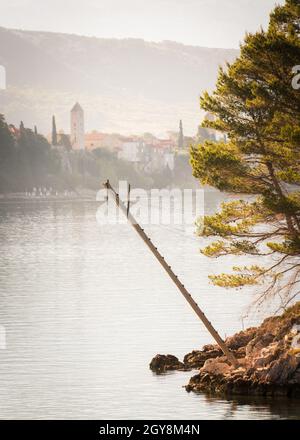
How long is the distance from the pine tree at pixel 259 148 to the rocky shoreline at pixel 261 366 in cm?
118

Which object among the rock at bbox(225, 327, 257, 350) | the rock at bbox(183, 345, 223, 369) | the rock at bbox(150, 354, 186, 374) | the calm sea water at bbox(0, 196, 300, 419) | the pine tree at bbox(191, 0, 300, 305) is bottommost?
the calm sea water at bbox(0, 196, 300, 419)

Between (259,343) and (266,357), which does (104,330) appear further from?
(266,357)

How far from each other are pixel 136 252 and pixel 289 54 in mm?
71428

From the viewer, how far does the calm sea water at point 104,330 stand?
34062 millimetres

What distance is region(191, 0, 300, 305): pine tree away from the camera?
3556 cm

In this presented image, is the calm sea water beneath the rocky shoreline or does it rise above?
beneath

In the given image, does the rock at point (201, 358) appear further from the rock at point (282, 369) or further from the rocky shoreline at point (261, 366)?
the rock at point (282, 369)

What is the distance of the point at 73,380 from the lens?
129ft

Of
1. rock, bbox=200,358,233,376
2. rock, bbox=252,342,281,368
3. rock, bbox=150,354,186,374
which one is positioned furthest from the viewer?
rock, bbox=150,354,186,374

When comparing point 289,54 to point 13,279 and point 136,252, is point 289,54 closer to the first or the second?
point 13,279

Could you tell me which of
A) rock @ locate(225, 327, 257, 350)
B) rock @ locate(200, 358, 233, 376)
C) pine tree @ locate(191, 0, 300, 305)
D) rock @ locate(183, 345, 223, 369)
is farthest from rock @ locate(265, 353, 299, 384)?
rock @ locate(183, 345, 223, 369)

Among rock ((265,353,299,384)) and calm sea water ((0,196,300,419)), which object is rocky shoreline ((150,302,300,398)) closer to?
rock ((265,353,299,384))

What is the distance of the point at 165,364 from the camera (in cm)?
3922

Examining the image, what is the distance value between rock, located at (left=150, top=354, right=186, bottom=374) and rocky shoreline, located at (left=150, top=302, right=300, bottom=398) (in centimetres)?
128
